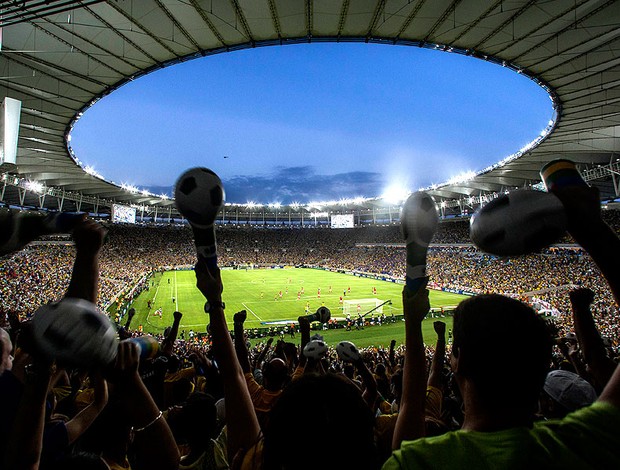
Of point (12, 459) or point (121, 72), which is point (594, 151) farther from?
point (12, 459)

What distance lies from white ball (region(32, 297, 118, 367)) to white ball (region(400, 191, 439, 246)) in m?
1.65

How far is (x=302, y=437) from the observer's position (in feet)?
4.05

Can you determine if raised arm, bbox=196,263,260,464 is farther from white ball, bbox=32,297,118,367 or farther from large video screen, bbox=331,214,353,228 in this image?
large video screen, bbox=331,214,353,228

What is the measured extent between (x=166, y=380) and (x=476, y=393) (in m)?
5.23

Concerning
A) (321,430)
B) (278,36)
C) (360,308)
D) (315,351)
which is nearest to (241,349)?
(315,351)

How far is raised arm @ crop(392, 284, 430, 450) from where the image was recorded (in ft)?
6.00

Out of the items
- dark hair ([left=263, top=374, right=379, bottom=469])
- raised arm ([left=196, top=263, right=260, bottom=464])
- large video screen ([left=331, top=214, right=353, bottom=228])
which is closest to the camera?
dark hair ([left=263, top=374, right=379, bottom=469])

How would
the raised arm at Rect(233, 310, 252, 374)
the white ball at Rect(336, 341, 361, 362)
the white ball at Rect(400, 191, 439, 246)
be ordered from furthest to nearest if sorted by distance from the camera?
1. the raised arm at Rect(233, 310, 252, 374)
2. the white ball at Rect(336, 341, 361, 362)
3. the white ball at Rect(400, 191, 439, 246)

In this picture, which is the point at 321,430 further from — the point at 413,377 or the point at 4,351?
the point at 4,351

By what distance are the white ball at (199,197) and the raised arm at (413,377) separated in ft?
4.10

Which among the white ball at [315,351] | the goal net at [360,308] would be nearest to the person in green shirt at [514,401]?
the white ball at [315,351]

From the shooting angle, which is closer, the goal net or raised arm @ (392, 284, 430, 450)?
raised arm @ (392, 284, 430, 450)

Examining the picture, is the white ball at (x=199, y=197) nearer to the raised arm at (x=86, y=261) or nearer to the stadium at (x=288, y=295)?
the stadium at (x=288, y=295)

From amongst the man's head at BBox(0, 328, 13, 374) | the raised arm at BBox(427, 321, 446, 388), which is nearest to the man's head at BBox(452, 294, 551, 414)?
the raised arm at BBox(427, 321, 446, 388)
